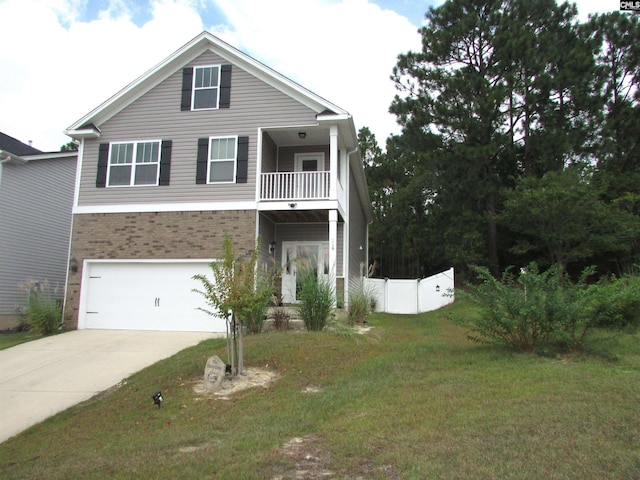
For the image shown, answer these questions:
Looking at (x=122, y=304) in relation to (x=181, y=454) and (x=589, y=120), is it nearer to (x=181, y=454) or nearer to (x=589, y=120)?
(x=181, y=454)

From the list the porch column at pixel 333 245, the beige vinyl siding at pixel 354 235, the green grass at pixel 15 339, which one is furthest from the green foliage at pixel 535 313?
the green grass at pixel 15 339

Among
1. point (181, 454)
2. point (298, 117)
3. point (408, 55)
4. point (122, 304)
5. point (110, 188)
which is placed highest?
point (408, 55)

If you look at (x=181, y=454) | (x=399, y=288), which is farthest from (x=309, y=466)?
(x=399, y=288)

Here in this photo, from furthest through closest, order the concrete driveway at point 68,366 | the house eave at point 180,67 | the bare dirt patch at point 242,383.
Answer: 1. the house eave at point 180,67
2. the concrete driveway at point 68,366
3. the bare dirt patch at point 242,383

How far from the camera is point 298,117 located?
545 inches


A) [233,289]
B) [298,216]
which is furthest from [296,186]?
[233,289]

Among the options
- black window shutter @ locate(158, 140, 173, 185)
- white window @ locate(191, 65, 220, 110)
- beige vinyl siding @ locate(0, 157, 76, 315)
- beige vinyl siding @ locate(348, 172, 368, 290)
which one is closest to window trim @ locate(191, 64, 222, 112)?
white window @ locate(191, 65, 220, 110)

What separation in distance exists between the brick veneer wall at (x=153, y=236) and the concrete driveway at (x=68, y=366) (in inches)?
84.1

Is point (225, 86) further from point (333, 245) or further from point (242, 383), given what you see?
point (242, 383)

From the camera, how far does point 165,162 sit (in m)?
14.1

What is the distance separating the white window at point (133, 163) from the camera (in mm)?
14164

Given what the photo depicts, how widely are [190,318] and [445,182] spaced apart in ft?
55.0

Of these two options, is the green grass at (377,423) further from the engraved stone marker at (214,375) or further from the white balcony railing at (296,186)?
the white balcony railing at (296,186)

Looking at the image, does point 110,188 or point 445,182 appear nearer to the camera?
point 110,188
